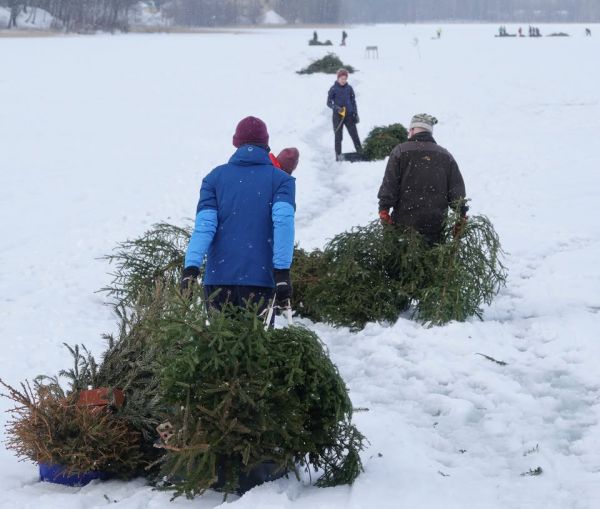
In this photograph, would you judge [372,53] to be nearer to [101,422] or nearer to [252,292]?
[252,292]

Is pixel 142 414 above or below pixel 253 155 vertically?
below

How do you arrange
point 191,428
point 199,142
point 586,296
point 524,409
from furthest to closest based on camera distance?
point 199,142, point 586,296, point 524,409, point 191,428

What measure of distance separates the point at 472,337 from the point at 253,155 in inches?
112

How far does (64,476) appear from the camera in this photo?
458 centimetres

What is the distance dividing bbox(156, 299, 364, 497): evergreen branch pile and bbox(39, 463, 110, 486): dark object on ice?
56 centimetres

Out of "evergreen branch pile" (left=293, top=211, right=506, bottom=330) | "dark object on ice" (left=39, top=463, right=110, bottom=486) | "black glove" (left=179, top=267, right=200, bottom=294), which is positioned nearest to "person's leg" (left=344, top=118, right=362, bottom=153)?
"evergreen branch pile" (left=293, top=211, right=506, bottom=330)

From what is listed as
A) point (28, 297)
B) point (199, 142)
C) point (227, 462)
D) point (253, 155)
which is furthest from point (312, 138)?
point (227, 462)

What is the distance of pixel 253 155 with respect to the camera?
527cm

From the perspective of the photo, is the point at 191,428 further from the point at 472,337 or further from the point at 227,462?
the point at 472,337

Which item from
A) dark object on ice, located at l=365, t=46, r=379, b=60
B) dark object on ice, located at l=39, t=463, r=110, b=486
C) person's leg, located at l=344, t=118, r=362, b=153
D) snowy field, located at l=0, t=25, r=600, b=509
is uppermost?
dark object on ice, located at l=365, t=46, r=379, b=60

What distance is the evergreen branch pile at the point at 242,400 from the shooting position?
404 centimetres

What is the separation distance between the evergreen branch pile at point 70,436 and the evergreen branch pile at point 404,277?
3.28 m

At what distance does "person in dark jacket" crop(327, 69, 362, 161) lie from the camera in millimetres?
17188

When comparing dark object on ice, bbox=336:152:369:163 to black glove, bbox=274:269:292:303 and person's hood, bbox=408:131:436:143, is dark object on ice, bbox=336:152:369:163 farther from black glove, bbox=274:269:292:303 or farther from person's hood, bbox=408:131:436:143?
black glove, bbox=274:269:292:303
